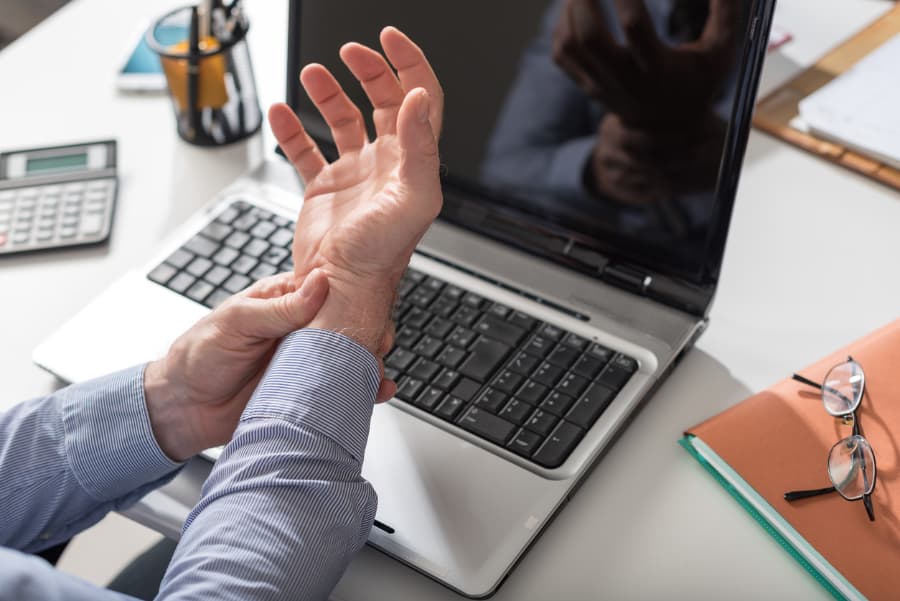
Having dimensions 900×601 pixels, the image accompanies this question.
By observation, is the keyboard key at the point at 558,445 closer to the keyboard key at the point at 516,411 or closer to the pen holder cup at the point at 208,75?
the keyboard key at the point at 516,411

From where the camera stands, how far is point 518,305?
0.91m

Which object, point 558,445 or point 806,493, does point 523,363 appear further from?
point 806,493

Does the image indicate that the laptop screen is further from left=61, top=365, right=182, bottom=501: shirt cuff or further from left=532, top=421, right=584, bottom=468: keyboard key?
left=61, top=365, right=182, bottom=501: shirt cuff

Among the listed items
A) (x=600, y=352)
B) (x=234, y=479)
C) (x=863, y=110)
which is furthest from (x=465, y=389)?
(x=863, y=110)

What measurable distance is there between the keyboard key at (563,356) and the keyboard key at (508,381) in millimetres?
35

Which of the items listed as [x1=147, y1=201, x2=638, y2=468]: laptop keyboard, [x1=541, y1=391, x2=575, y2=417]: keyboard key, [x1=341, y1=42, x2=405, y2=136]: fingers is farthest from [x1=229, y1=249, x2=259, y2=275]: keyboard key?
[x1=541, y1=391, x2=575, y2=417]: keyboard key

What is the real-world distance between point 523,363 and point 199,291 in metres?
0.33

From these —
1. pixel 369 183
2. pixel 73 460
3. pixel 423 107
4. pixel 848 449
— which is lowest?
pixel 73 460

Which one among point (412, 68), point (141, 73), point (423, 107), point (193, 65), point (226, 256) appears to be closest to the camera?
point (423, 107)

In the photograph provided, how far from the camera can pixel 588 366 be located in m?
A: 0.85

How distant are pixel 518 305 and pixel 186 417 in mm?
315

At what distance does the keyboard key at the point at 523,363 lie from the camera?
849mm

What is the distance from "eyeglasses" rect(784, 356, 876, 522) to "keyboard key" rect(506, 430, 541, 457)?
0.66 feet

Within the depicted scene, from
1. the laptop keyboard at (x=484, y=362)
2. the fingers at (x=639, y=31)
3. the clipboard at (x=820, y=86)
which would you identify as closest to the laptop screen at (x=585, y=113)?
the fingers at (x=639, y=31)
